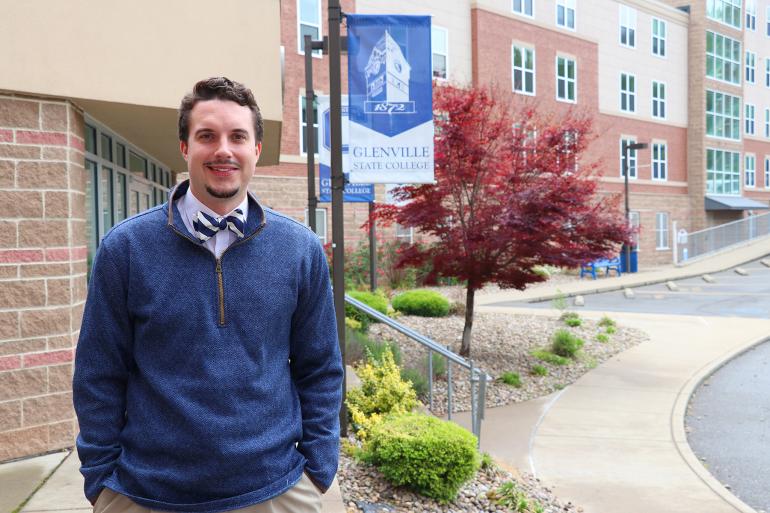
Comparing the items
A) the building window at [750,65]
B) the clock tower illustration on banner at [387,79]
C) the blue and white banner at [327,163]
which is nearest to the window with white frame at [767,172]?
the building window at [750,65]

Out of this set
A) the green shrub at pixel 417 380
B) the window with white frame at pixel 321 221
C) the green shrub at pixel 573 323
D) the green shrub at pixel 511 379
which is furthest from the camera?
the window with white frame at pixel 321 221

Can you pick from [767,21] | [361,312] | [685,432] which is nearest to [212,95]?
[685,432]

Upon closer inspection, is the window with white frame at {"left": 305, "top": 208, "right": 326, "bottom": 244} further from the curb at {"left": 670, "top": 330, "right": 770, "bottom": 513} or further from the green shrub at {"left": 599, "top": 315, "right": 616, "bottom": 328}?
the curb at {"left": 670, "top": 330, "right": 770, "bottom": 513}

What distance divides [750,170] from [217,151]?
47450 mm

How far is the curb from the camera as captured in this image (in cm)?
596

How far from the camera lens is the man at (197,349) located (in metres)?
2.17

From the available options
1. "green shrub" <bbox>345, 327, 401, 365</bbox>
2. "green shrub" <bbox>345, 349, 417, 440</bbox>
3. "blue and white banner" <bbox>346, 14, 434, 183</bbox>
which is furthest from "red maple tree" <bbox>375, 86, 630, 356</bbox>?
"green shrub" <bbox>345, 349, 417, 440</bbox>

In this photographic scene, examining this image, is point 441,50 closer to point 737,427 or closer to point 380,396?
point 737,427

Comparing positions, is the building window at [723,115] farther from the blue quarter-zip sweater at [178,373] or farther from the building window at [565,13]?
the blue quarter-zip sweater at [178,373]

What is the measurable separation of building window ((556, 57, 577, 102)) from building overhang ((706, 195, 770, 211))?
39.1 ft

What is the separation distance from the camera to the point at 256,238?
2.34 metres

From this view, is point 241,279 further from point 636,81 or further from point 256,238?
point 636,81

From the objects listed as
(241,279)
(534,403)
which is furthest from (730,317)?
(241,279)

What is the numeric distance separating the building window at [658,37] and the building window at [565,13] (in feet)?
23.1
